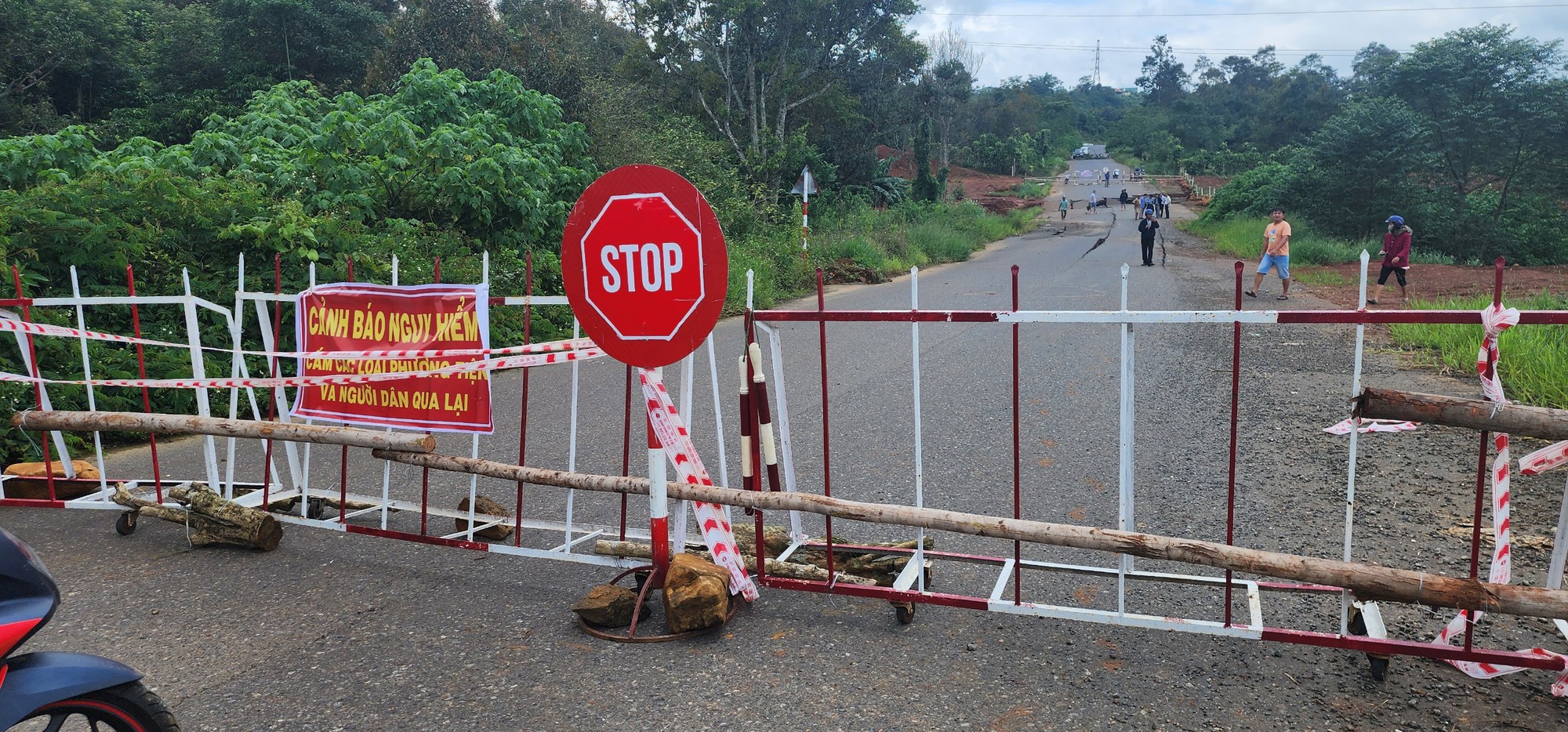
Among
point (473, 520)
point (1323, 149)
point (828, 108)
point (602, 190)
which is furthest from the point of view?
point (828, 108)

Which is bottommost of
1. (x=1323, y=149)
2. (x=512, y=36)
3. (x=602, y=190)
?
(x=602, y=190)

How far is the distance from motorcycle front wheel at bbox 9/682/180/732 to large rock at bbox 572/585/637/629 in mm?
1456

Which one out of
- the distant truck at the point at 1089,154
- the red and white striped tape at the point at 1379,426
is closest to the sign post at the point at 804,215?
the red and white striped tape at the point at 1379,426

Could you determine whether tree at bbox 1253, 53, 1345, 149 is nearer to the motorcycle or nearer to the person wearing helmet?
the person wearing helmet

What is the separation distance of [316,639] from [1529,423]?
4190 millimetres

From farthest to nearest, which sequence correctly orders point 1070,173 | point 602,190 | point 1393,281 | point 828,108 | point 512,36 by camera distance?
point 1070,173, point 828,108, point 512,36, point 1393,281, point 602,190

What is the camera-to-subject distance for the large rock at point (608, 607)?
370 cm

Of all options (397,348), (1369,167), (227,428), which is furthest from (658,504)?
(1369,167)

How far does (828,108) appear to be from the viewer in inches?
1391

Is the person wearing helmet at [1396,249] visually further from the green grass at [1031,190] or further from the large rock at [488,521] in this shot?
the green grass at [1031,190]

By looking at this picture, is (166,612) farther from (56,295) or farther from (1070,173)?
(1070,173)

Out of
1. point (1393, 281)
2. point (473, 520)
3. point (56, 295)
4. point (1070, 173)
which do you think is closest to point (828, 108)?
point (1393, 281)

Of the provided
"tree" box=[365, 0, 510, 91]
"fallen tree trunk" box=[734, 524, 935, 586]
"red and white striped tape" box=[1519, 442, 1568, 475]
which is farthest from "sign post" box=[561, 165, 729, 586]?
"tree" box=[365, 0, 510, 91]

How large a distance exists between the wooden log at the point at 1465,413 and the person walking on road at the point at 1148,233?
67.1 ft
